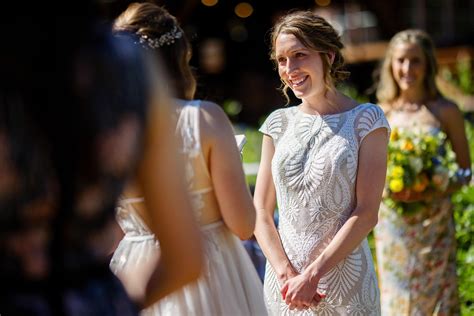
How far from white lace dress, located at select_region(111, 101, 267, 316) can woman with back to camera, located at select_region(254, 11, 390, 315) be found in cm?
41

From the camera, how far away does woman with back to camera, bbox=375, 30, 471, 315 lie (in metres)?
5.62

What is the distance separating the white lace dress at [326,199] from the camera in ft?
11.5

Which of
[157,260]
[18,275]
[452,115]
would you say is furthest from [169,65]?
[452,115]

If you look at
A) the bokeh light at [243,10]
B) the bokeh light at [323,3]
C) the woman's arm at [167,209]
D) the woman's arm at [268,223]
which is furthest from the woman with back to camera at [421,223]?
the bokeh light at [243,10]

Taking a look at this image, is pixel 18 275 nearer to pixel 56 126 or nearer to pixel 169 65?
pixel 56 126

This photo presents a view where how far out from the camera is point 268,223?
3688 millimetres

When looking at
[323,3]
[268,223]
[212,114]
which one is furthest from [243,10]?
[212,114]

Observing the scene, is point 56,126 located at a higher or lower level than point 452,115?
higher

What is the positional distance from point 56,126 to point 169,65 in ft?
5.36

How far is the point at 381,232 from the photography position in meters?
5.76

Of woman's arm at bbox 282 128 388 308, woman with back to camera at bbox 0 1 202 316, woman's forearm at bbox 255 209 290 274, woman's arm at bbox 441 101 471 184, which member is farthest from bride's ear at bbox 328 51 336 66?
woman's arm at bbox 441 101 471 184

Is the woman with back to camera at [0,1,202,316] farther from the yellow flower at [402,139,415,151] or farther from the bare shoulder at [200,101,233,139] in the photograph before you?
the yellow flower at [402,139,415,151]

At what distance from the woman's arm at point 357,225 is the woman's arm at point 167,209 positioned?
1705 millimetres

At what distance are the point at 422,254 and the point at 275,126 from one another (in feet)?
7.46
